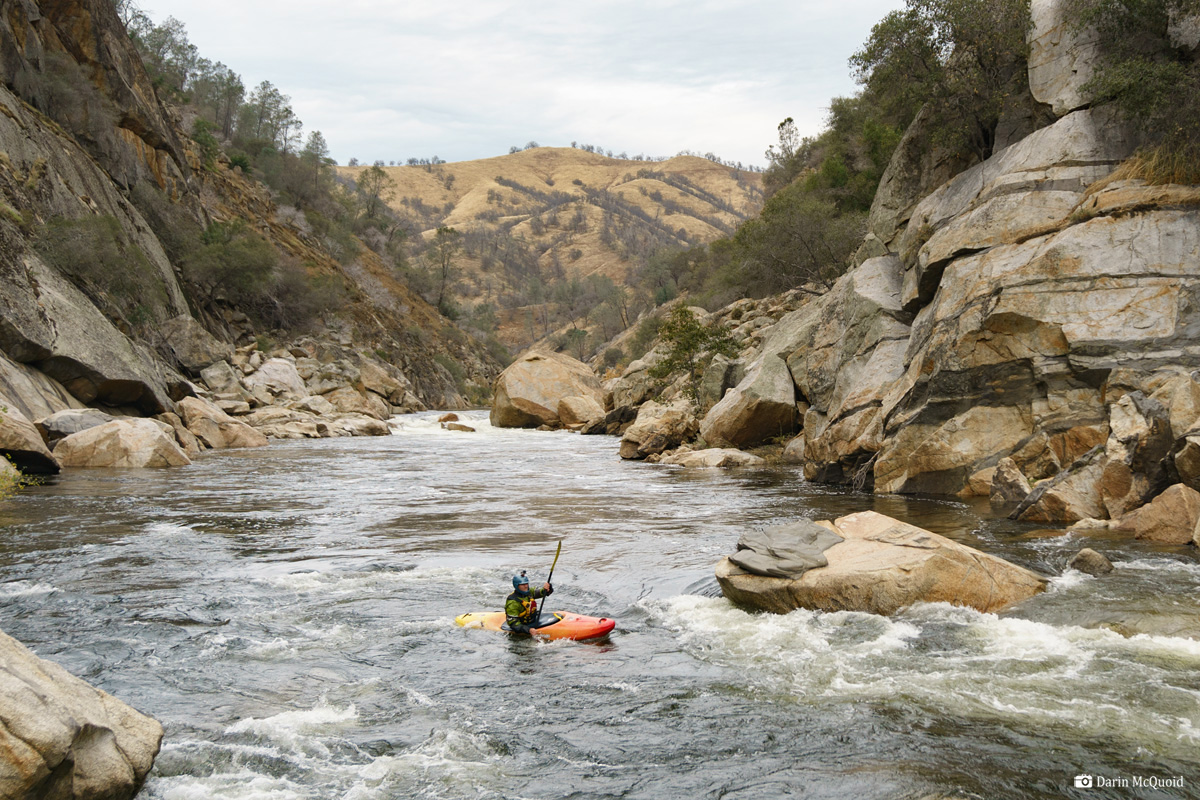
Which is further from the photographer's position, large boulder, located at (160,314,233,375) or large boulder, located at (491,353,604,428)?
large boulder, located at (491,353,604,428)

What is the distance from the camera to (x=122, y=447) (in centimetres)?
1755

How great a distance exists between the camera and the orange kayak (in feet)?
22.9

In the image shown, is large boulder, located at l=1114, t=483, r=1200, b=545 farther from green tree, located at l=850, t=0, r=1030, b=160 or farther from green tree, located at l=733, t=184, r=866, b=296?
green tree, located at l=733, t=184, r=866, b=296

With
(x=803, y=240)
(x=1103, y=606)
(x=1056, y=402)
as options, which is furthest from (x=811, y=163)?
(x=1103, y=606)

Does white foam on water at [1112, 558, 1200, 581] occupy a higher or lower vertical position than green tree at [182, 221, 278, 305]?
lower

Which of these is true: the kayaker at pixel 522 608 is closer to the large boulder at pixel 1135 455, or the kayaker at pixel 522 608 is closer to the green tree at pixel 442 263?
the large boulder at pixel 1135 455

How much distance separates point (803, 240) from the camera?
29.5 metres

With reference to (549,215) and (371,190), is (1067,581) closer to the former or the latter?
(371,190)

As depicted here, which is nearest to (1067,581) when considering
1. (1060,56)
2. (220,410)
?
(1060,56)

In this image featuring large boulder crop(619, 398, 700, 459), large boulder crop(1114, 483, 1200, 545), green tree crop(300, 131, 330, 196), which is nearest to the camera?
large boulder crop(1114, 483, 1200, 545)

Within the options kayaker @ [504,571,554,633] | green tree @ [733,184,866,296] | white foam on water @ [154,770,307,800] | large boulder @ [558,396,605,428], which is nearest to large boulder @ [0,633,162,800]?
white foam on water @ [154,770,307,800]

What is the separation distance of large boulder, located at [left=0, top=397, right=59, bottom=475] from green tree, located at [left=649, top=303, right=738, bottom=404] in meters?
18.1

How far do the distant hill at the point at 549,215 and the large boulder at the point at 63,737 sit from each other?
65072mm

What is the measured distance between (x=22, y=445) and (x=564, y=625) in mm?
12044
